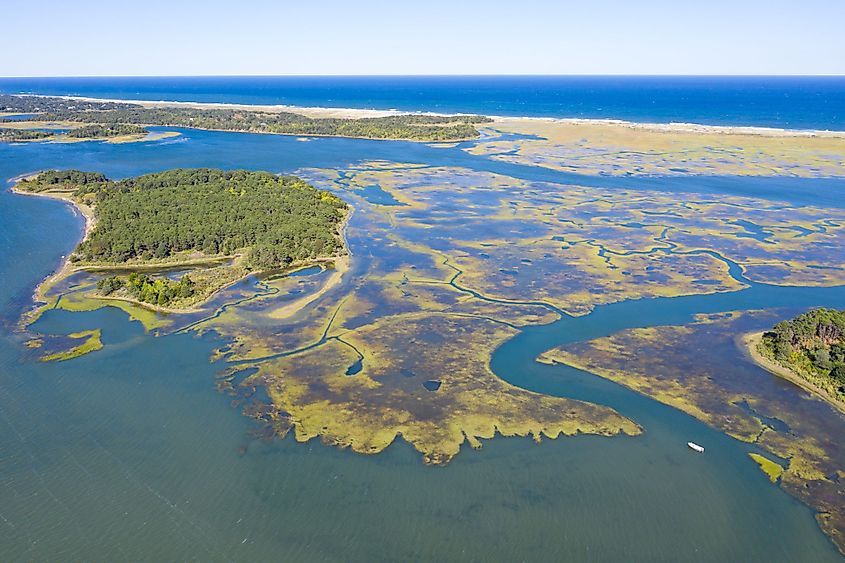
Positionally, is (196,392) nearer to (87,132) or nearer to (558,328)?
(558,328)

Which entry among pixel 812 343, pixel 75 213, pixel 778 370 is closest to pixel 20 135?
pixel 75 213

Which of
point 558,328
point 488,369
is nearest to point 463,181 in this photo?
point 558,328

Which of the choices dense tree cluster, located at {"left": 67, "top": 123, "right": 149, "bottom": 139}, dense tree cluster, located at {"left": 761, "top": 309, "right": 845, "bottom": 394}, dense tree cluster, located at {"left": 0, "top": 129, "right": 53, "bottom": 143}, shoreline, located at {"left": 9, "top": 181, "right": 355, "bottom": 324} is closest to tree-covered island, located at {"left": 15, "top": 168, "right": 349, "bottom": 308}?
shoreline, located at {"left": 9, "top": 181, "right": 355, "bottom": 324}

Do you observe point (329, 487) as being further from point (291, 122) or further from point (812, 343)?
point (291, 122)

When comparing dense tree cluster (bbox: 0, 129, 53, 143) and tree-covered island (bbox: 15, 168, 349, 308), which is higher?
tree-covered island (bbox: 15, 168, 349, 308)

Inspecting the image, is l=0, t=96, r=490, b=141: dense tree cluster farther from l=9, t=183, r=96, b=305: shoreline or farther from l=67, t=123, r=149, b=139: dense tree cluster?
l=9, t=183, r=96, b=305: shoreline

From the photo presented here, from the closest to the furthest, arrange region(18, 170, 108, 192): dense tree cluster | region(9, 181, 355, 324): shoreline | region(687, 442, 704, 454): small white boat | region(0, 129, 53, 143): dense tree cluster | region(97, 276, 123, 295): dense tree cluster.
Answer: region(687, 442, 704, 454): small white boat
region(9, 181, 355, 324): shoreline
region(97, 276, 123, 295): dense tree cluster
region(18, 170, 108, 192): dense tree cluster
region(0, 129, 53, 143): dense tree cluster
